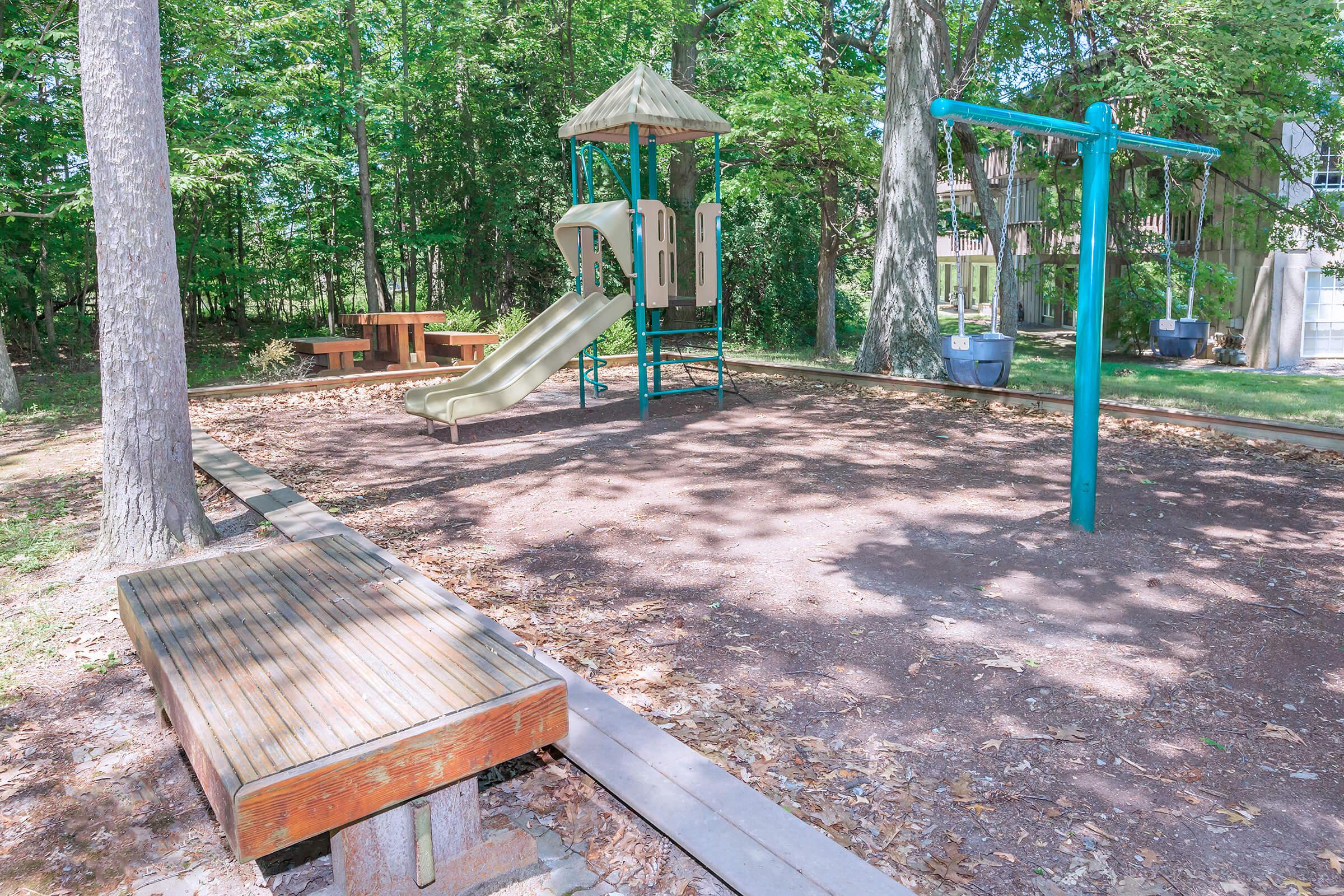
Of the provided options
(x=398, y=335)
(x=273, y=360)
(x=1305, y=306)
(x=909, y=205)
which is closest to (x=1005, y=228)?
(x=909, y=205)

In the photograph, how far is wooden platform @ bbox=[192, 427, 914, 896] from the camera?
7.48 feet

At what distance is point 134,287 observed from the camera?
4.83 metres

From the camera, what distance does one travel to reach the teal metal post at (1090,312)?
5340 millimetres

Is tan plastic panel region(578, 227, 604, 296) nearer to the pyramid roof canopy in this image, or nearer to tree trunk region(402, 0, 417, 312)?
the pyramid roof canopy

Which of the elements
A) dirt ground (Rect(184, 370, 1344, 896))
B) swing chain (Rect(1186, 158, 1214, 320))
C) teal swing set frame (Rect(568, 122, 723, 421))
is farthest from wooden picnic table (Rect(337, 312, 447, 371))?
swing chain (Rect(1186, 158, 1214, 320))

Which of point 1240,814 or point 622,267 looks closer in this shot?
point 1240,814

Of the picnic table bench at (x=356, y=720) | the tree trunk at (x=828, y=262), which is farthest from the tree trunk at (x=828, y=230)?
the picnic table bench at (x=356, y=720)

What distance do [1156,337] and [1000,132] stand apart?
11187 mm

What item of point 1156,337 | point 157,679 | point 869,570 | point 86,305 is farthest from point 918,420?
point 86,305

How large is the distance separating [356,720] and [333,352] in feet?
38.1

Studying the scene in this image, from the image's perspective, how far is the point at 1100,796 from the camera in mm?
2801

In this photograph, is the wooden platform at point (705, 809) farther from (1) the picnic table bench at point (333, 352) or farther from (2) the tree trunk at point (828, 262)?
(2) the tree trunk at point (828, 262)

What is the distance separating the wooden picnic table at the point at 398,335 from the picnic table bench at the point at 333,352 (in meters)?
0.57

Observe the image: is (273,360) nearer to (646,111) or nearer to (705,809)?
(646,111)
